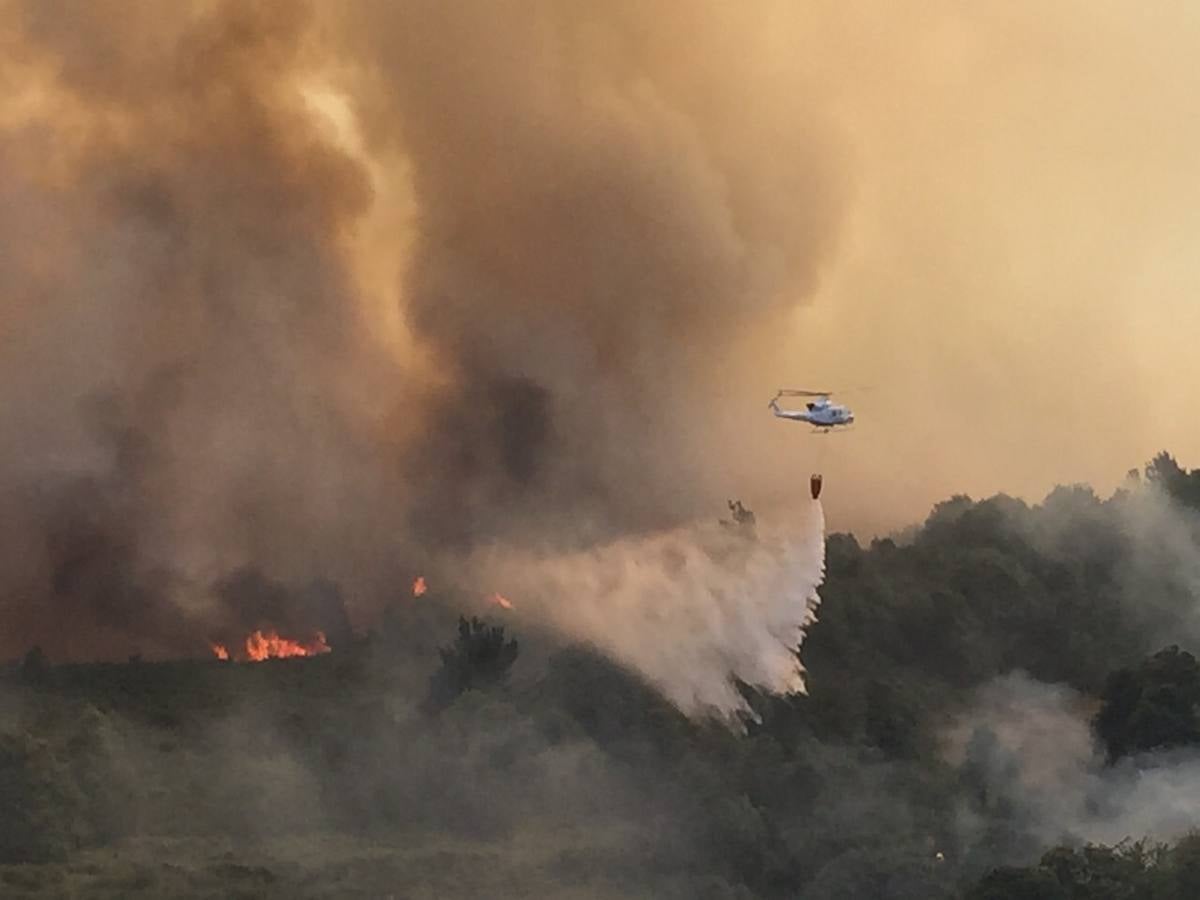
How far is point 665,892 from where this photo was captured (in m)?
44.5

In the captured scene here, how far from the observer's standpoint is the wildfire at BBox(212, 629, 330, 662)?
48469 mm

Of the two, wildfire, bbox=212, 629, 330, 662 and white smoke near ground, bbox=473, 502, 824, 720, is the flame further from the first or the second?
white smoke near ground, bbox=473, 502, 824, 720

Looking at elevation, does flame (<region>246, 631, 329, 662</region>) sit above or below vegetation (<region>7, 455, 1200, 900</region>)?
above

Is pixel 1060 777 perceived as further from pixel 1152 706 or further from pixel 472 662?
pixel 472 662

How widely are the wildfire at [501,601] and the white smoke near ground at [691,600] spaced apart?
28 centimetres

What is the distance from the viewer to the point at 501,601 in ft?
168

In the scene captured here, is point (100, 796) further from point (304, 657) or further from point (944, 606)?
point (944, 606)

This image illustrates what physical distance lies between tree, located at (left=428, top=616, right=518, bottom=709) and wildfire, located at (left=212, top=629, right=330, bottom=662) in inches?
145

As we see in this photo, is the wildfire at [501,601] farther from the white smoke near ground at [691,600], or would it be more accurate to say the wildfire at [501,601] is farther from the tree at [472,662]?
the tree at [472,662]

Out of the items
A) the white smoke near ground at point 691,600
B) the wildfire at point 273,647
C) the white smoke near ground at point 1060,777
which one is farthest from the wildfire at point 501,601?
the white smoke near ground at point 1060,777

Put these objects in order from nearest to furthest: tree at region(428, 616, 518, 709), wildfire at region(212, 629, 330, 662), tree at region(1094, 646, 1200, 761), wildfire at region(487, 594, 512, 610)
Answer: wildfire at region(212, 629, 330, 662), tree at region(428, 616, 518, 709), wildfire at region(487, 594, 512, 610), tree at region(1094, 646, 1200, 761)

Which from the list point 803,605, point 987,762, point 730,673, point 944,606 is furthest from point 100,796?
point 944,606


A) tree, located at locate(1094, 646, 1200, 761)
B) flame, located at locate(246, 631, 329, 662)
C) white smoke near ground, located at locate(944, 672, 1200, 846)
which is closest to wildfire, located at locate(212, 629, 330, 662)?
flame, located at locate(246, 631, 329, 662)

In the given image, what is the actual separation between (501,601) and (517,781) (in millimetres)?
6763
